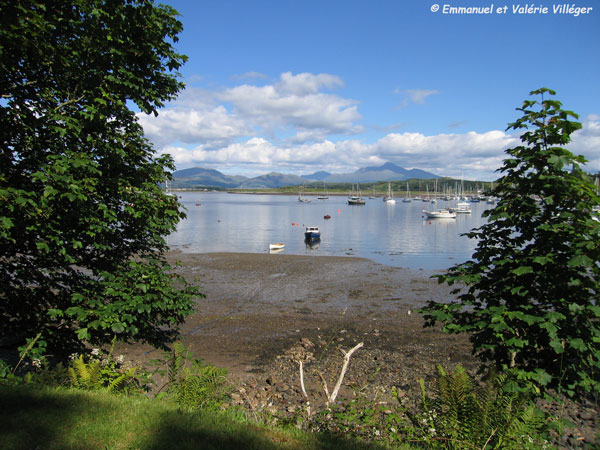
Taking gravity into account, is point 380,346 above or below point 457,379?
below

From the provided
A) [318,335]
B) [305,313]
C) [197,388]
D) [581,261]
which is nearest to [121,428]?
[197,388]

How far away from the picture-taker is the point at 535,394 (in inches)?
249

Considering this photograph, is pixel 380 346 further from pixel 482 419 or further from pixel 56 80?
pixel 56 80

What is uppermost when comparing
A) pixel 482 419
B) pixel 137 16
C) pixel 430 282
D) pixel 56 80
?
pixel 137 16

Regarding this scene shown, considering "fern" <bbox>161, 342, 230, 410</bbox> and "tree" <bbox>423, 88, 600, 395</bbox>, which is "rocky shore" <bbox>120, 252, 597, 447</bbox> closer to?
"fern" <bbox>161, 342, 230, 410</bbox>

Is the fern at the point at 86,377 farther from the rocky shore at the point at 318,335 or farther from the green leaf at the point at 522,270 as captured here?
the green leaf at the point at 522,270

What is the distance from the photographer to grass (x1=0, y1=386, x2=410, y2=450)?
5.23m

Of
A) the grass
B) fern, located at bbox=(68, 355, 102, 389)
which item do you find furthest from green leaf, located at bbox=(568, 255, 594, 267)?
fern, located at bbox=(68, 355, 102, 389)

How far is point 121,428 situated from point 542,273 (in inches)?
281

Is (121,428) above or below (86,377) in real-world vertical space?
above

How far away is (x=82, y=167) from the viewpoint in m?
7.91

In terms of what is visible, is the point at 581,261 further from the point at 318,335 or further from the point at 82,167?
the point at 318,335

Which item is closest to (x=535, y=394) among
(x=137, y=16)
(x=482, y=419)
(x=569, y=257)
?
(x=482, y=419)

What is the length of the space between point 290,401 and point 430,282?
959 inches
